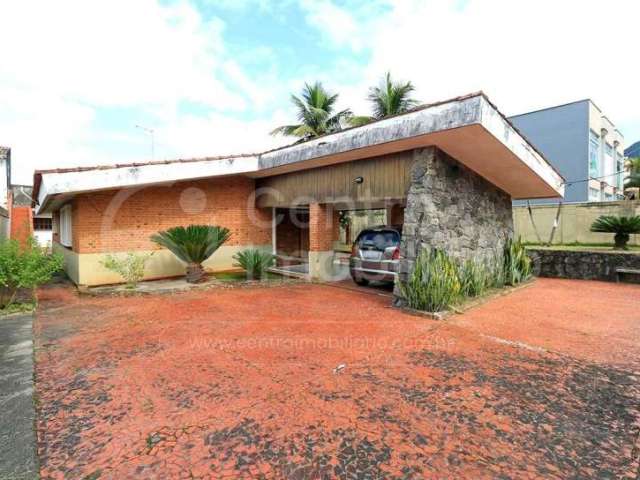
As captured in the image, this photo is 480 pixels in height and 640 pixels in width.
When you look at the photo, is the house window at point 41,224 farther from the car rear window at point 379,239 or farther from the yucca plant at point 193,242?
the car rear window at point 379,239

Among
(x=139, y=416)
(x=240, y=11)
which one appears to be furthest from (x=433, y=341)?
(x=240, y=11)

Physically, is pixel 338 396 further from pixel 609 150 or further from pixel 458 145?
pixel 609 150

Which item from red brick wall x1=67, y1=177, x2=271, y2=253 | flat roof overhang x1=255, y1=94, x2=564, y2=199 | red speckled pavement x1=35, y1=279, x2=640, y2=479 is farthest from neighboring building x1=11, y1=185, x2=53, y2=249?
flat roof overhang x1=255, y1=94, x2=564, y2=199

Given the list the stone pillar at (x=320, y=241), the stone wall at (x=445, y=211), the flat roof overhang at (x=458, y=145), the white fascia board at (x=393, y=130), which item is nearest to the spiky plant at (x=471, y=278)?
A: the stone wall at (x=445, y=211)

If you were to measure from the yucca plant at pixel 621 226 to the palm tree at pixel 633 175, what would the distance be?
13416mm

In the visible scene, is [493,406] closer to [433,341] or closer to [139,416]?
[433,341]

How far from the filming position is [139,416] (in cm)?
272

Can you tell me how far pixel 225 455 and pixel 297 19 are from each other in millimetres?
9681

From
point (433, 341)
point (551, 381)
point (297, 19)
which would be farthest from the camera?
point (297, 19)

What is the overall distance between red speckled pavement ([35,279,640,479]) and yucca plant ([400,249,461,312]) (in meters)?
0.48

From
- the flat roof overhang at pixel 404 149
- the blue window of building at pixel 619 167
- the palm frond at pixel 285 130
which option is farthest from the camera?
the blue window of building at pixel 619 167

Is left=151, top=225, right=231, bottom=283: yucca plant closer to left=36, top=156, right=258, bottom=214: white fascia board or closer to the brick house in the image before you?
the brick house

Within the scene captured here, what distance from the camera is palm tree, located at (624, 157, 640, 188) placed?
20281 mm

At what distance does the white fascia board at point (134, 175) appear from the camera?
22.9 ft
